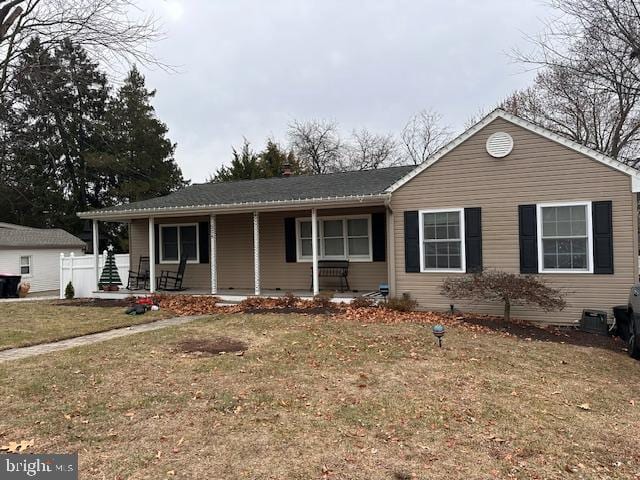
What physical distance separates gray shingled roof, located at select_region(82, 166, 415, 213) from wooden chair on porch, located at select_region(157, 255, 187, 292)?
181 centimetres

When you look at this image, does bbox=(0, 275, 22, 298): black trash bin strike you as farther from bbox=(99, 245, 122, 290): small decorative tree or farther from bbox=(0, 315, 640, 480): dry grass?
bbox=(0, 315, 640, 480): dry grass

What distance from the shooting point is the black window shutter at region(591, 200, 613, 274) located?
8.80m

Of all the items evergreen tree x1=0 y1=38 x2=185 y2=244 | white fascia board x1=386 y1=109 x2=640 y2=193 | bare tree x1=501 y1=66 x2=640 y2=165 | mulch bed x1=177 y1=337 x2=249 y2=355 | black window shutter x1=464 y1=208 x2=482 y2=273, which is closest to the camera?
mulch bed x1=177 y1=337 x2=249 y2=355

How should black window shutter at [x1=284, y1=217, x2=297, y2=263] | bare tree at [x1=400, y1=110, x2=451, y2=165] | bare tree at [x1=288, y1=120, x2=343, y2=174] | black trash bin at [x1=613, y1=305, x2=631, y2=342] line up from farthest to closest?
bare tree at [x1=288, y1=120, x2=343, y2=174]
bare tree at [x1=400, y1=110, x2=451, y2=165]
black window shutter at [x1=284, y1=217, x2=297, y2=263]
black trash bin at [x1=613, y1=305, x2=631, y2=342]

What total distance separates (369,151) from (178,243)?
2423 cm

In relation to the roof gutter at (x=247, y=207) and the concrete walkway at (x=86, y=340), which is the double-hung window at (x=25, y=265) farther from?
the concrete walkway at (x=86, y=340)

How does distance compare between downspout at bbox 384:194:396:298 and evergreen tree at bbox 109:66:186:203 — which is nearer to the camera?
downspout at bbox 384:194:396:298

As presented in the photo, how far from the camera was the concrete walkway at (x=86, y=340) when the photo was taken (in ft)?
22.6

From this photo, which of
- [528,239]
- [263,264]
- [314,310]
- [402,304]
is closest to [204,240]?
[263,264]

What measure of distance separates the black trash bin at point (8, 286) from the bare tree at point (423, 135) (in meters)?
25.5

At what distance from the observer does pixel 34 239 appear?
21.3 metres

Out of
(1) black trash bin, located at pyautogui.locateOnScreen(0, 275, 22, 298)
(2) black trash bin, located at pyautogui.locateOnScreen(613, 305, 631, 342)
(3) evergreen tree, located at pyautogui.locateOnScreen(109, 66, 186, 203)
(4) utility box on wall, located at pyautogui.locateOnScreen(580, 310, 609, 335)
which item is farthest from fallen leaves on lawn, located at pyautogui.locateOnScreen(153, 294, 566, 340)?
(3) evergreen tree, located at pyautogui.locateOnScreen(109, 66, 186, 203)

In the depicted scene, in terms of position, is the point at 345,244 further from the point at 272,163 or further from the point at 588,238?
the point at 272,163

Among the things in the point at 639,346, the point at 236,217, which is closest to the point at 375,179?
the point at 236,217
